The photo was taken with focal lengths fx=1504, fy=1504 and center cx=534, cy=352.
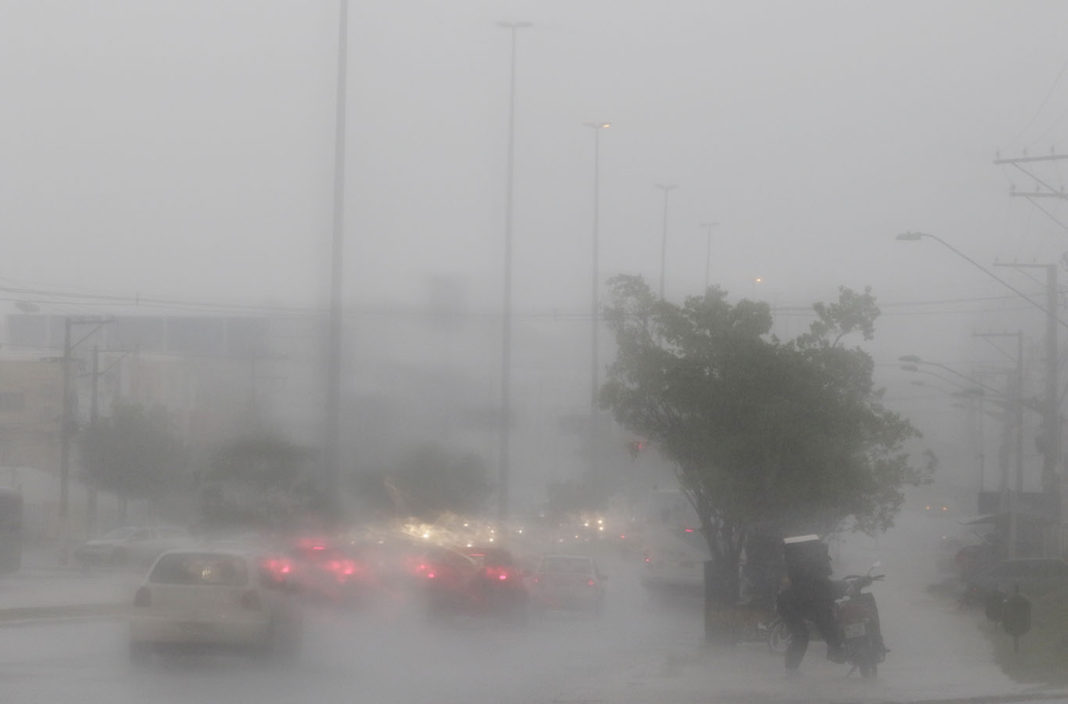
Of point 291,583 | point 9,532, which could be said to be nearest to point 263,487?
point 291,583

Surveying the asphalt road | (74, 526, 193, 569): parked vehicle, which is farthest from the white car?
(74, 526, 193, 569): parked vehicle

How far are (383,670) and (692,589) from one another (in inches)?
900

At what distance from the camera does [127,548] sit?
140 ft

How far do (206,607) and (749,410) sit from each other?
940 centimetres

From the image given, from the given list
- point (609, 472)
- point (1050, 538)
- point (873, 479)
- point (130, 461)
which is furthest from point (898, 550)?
point (873, 479)

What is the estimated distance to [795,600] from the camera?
16547mm

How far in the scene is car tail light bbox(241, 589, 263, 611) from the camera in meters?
17.3

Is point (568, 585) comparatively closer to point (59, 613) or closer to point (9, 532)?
point (59, 613)

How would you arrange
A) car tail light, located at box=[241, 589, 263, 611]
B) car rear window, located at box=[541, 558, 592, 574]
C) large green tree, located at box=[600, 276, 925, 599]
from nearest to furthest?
1. car tail light, located at box=[241, 589, 263, 611]
2. large green tree, located at box=[600, 276, 925, 599]
3. car rear window, located at box=[541, 558, 592, 574]

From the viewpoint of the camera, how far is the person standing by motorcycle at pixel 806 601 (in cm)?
1648

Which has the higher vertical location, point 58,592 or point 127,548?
A: point 58,592

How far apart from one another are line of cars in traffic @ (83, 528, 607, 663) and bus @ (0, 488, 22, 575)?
11.6 feet

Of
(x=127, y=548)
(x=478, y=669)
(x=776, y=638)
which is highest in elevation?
(x=478, y=669)

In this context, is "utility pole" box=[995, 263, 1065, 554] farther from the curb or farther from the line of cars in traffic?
the curb
